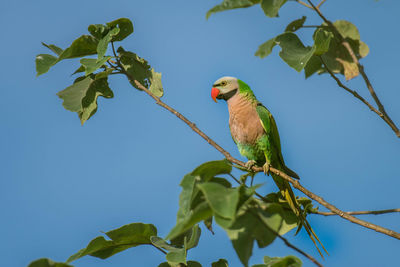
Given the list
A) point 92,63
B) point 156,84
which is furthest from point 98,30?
point 156,84

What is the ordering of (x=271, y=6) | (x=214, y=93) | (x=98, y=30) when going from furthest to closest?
1. (x=214, y=93)
2. (x=98, y=30)
3. (x=271, y=6)

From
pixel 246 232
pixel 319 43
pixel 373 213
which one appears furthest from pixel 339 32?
pixel 246 232

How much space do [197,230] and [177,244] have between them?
370mm

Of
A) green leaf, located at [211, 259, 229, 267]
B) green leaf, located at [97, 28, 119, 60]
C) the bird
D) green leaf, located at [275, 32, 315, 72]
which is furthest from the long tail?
green leaf, located at [97, 28, 119, 60]

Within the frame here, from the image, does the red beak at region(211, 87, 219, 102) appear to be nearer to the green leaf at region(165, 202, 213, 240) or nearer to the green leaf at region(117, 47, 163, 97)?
the green leaf at region(117, 47, 163, 97)

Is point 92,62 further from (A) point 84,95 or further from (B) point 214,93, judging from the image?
(B) point 214,93

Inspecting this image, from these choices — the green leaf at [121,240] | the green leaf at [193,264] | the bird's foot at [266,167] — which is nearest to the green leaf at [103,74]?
the green leaf at [121,240]

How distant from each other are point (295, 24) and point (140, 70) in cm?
131

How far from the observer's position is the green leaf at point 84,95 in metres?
2.87

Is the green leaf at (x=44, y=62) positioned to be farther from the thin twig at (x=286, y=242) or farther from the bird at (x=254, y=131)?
the bird at (x=254, y=131)

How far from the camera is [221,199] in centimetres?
156

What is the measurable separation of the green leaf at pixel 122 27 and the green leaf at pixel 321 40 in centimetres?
134

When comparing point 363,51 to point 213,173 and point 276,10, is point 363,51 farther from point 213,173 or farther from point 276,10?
point 213,173

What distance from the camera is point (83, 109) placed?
Answer: 2.94 m
